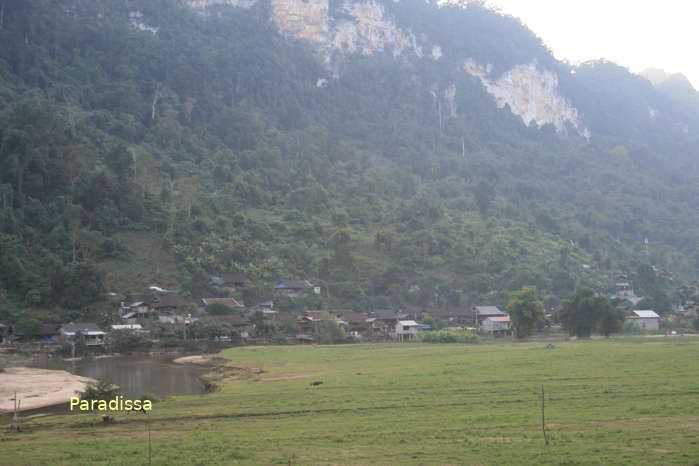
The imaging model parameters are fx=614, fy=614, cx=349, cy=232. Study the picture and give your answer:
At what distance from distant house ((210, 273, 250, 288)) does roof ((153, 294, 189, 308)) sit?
9589mm

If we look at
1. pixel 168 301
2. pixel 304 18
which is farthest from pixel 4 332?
pixel 304 18

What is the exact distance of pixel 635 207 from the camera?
161250 mm

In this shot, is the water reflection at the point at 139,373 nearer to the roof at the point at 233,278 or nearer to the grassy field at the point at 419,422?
the grassy field at the point at 419,422

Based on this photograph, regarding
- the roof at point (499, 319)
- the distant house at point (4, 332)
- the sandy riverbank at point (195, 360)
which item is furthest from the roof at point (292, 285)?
the distant house at point (4, 332)

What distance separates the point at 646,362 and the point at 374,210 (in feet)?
A: 295

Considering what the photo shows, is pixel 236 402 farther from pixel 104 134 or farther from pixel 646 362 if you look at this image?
pixel 104 134

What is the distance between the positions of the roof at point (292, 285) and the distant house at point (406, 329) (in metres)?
17.3

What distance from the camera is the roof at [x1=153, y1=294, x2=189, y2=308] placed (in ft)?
231

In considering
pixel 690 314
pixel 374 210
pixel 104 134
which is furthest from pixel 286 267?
pixel 690 314

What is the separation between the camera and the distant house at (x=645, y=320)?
245 ft

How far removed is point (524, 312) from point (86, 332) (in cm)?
4359

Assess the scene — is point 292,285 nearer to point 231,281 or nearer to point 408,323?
point 231,281

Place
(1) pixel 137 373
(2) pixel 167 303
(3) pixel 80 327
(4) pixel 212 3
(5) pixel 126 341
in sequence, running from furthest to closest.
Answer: (4) pixel 212 3, (2) pixel 167 303, (3) pixel 80 327, (5) pixel 126 341, (1) pixel 137 373

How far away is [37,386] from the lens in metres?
36.4
